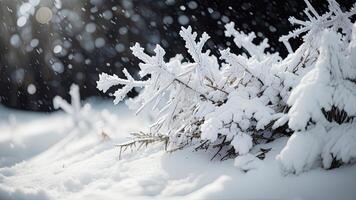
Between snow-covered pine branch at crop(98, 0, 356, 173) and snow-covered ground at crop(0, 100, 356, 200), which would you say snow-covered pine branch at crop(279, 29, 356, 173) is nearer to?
snow-covered pine branch at crop(98, 0, 356, 173)

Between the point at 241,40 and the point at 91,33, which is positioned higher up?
the point at 91,33

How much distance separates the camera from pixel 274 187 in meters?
1.80

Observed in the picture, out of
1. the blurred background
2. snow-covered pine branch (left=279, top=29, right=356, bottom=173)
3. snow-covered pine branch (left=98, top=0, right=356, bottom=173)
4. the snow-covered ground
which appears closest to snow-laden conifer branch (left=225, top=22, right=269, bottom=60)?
snow-covered pine branch (left=98, top=0, right=356, bottom=173)

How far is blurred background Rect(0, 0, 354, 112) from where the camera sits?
853 cm

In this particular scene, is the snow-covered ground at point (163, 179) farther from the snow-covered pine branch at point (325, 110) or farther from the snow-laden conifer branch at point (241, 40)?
the snow-laden conifer branch at point (241, 40)

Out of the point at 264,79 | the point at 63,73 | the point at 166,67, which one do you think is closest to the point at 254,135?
the point at 264,79

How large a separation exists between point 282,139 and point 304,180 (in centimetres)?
45

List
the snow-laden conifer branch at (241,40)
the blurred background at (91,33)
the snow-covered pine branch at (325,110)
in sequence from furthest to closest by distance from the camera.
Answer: the blurred background at (91,33)
the snow-laden conifer branch at (241,40)
the snow-covered pine branch at (325,110)

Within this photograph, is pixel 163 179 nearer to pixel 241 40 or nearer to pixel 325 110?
pixel 325 110

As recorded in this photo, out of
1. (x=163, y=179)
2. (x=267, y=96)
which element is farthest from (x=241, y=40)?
(x=163, y=179)

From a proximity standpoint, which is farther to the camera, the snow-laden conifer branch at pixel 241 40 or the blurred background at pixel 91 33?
the blurred background at pixel 91 33

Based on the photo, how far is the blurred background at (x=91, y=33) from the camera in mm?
8531

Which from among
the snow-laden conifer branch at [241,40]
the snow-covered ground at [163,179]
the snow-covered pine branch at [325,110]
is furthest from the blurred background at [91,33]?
the snow-covered pine branch at [325,110]

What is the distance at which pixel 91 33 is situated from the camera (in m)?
9.57
